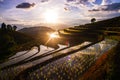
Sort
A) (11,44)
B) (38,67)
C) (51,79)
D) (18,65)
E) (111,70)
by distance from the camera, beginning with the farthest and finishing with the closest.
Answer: (11,44)
(18,65)
(38,67)
(51,79)
(111,70)

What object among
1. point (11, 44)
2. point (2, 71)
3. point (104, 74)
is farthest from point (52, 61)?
point (11, 44)

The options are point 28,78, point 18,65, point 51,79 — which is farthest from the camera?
point 18,65

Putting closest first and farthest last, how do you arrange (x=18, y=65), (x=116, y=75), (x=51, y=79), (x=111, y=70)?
(x=116, y=75) < (x=111, y=70) < (x=51, y=79) < (x=18, y=65)

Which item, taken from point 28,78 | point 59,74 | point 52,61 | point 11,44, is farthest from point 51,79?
point 11,44

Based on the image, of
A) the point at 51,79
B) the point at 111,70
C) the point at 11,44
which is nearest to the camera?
the point at 111,70

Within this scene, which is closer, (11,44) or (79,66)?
(79,66)

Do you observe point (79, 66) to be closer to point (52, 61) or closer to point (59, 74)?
point (59, 74)

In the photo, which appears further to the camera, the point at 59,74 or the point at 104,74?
the point at 59,74

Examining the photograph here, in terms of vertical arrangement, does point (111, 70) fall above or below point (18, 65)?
above

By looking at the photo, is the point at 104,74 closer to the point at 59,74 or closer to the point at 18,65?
the point at 59,74
